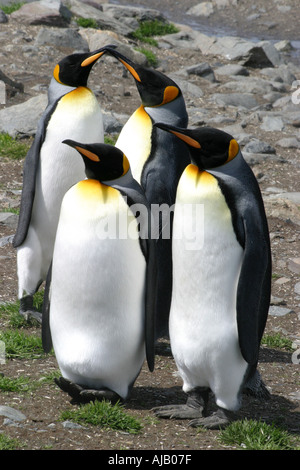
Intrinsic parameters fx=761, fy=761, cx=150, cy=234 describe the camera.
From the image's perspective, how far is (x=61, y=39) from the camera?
1133 centimetres

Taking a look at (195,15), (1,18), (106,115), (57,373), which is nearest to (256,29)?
(195,15)

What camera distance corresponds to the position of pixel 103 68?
10906 millimetres

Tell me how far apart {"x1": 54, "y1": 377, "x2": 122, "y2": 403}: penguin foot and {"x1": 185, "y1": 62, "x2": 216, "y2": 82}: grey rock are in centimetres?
865

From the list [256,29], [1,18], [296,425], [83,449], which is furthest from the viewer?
[256,29]

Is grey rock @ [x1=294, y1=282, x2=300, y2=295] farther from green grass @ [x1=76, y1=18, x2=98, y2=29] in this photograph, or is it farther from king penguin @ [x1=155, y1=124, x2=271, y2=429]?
green grass @ [x1=76, y1=18, x2=98, y2=29]

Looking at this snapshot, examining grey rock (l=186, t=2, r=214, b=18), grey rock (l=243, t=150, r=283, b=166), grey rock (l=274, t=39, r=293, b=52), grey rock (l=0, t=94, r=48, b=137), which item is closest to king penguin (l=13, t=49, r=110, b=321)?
grey rock (l=0, t=94, r=48, b=137)

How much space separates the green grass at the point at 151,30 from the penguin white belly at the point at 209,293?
9.87 m

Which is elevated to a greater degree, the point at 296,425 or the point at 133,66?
the point at 133,66

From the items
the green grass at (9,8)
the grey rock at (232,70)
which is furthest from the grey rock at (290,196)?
the green grass at (9,8)

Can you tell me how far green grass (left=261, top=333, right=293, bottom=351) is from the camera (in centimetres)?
496

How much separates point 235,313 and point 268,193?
4.24 m

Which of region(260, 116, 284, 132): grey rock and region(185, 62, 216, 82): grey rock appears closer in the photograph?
region(260, 116, 284, 132): grey rock

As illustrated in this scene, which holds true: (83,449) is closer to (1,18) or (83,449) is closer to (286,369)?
(286,369)

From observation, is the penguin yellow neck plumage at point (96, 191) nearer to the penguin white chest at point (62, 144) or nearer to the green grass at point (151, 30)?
the penguin white chest at point (62, 144)
